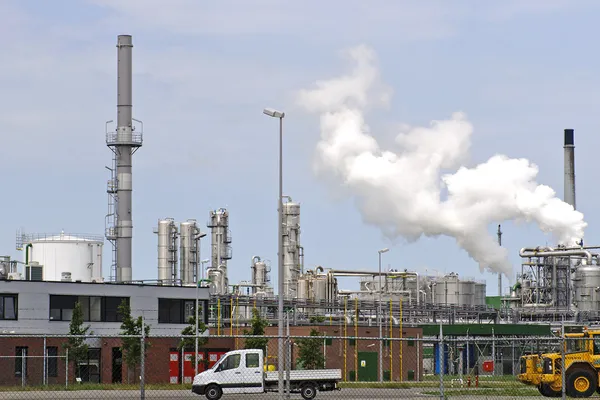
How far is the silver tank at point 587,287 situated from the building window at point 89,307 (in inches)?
1741

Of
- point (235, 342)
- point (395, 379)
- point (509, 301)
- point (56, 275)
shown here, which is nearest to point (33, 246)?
point (56, 275)

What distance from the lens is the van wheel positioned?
38584 mm

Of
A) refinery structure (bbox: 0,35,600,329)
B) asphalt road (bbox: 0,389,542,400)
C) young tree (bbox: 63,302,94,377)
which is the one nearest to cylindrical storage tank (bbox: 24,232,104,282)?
refinery structure (bbox: 0,35,600,329)

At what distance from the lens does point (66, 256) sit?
81.2 m

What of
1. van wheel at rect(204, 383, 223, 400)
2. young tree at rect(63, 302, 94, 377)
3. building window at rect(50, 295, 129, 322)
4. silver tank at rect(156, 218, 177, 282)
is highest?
silver tank at rect(156, 218, 177, 282)

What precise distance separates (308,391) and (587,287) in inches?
2342

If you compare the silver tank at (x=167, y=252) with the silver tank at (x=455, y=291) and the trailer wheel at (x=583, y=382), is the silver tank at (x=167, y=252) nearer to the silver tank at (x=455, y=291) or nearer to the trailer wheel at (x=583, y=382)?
the silver tank at (x=455, y=291)

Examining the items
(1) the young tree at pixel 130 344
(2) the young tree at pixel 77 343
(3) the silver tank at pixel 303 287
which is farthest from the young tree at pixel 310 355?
(3) the silver tank at pixel 303 287

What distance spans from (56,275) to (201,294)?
1633 cm

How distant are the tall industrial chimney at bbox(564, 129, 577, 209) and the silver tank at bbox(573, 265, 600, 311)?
8375mm

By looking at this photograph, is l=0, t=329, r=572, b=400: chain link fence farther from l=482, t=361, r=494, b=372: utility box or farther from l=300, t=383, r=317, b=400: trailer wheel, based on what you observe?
l=482, t=361, r=494, b=372: utility box

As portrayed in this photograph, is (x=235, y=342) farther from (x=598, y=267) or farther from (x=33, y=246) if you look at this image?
(x=598, y=267)

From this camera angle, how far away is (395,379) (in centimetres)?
6900

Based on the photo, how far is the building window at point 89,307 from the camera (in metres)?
63.0
